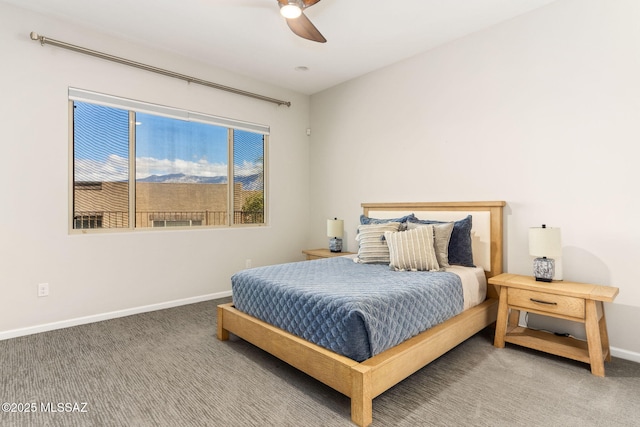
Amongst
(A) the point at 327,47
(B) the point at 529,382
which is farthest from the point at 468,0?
(B) the point at 529,382

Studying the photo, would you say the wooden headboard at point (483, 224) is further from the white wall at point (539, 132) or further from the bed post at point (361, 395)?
the bed post at point (361, 395)

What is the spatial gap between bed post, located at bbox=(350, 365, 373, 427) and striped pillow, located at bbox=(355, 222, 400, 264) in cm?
150

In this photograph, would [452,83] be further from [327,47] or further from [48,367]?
[48,367]

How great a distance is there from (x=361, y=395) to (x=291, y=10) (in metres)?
2.47

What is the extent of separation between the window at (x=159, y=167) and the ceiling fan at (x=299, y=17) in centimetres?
190

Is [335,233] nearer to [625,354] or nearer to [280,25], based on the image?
[280,25]

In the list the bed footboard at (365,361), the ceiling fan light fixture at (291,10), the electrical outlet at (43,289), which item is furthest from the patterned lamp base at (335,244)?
the electrical outlet at (43,289)

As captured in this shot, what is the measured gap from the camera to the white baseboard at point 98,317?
288cm

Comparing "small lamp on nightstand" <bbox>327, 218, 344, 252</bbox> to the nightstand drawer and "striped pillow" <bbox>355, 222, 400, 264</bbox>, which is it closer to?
"striped pillow" <bbox>355, 222, 400, 264</bbox>

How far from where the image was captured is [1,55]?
2818 mm

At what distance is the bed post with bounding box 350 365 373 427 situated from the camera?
5.49 feet

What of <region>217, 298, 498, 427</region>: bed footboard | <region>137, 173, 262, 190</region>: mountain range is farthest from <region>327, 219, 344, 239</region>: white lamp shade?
<region>217, 298, 498, 427</region>: bed footboard

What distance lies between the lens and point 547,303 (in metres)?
2.42

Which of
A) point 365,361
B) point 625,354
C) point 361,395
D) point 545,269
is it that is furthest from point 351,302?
point 625,354
